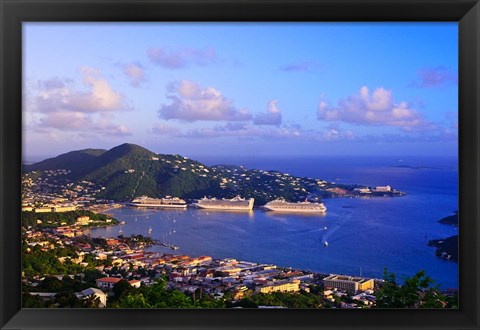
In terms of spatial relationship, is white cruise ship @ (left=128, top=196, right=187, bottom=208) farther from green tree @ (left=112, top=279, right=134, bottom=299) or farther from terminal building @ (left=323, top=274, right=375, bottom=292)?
green tree @ (left=112, top=279, right=134, bottom=299)

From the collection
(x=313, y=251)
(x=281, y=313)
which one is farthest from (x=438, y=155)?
(x=281, y=313)

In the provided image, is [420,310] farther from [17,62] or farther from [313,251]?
[313,251]

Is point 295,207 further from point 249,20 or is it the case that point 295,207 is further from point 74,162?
point 249,20

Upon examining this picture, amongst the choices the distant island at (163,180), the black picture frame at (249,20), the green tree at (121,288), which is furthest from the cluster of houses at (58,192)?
the black picture frame at (249,20)

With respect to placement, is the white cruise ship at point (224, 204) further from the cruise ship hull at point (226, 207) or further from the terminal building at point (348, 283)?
the terminal building at point (348, 283)

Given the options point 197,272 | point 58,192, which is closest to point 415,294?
point 197,272

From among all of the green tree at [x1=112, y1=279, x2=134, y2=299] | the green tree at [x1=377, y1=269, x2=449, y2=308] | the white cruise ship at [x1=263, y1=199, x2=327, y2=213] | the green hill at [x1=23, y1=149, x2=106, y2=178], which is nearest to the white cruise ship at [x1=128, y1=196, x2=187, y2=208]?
the green hill at [x1=23, y1=149, x2=106, y2=178]
